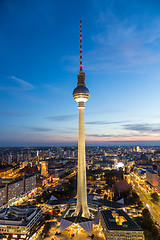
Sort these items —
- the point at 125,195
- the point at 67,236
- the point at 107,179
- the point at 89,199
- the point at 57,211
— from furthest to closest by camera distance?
the point at 107,179
the point at 125,195
the point at 89,199
the point at 57,211
the point at 67,236

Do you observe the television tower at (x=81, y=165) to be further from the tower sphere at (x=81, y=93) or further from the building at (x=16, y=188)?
the building at (x=16, y=188)

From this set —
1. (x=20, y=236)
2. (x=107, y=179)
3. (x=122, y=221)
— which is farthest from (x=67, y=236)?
(x=107, y=179)

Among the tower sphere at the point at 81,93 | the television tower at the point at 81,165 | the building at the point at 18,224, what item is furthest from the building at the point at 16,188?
the tower sphere at the point at 81,93

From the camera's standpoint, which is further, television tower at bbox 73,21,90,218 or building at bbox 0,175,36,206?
building at bbox 0,175,36,206

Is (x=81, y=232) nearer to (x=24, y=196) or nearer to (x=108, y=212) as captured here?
(x=108, y=212)

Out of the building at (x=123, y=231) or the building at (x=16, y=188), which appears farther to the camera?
the building at (x=16, y=188)

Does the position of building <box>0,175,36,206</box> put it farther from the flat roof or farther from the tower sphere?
the tower sphere

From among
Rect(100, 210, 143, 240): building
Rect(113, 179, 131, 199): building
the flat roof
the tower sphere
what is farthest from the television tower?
Rect(113, 179, 131, 199): building

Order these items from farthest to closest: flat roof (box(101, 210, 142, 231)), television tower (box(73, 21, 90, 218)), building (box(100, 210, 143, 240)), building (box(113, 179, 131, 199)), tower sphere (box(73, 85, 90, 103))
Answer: building (box(113, 179, 131, 199)) < tower sphere (box(73, 85, 90, 103)) < television tower (box(73, 21, 90, 218)) < flat roof (box(101, 210, 142, 231)) < building (box(100, 210, 143, 240))
